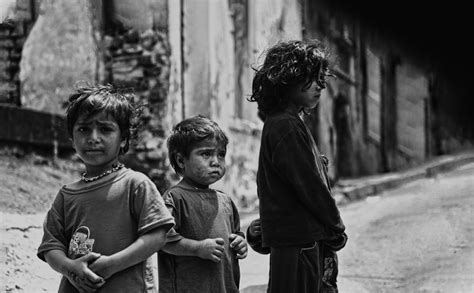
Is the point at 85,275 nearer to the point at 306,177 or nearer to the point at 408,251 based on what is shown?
the point at 306,177

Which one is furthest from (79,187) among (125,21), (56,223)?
(125,21)

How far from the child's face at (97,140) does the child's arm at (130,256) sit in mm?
354

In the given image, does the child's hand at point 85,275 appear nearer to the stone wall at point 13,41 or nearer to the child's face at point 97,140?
the child's face at point 97,140

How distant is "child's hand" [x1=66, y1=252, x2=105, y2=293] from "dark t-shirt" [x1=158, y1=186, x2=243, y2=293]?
604mm

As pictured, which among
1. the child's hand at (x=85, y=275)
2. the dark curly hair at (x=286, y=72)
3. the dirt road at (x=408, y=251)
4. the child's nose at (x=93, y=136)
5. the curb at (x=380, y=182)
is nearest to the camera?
the child's hand at (x=85, y=275)

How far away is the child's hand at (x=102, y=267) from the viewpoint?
284 cm

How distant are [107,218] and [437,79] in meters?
17.7

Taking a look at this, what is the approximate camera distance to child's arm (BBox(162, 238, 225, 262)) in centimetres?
335

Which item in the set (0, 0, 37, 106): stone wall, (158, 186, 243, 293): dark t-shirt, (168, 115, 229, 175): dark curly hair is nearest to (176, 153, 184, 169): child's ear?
(168, 115, 229, 175): dark curly hair

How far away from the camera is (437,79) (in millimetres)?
19609

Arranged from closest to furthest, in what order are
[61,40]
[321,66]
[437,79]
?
[321,66] → [61,40] → [437,79]

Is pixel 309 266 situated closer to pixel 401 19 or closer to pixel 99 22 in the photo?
pixel 99 22

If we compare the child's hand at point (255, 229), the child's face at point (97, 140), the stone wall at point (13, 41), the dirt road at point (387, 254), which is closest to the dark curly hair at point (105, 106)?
the child's face at point (97, 140)

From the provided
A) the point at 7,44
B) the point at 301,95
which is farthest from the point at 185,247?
the point at 7,44
